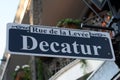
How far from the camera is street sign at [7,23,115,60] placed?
480 centimetres

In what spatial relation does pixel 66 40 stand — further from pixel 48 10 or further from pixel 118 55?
pixel 48 10

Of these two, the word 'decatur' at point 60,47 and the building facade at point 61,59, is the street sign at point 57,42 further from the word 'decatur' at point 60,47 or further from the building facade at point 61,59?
the building facade at point 61,59

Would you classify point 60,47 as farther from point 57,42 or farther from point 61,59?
point 61,59

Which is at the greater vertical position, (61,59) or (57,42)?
(57,42)

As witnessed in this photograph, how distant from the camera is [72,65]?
10258 millimetres

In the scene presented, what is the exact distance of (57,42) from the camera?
16.5ft

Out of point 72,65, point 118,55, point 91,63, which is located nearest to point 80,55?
point 118,55

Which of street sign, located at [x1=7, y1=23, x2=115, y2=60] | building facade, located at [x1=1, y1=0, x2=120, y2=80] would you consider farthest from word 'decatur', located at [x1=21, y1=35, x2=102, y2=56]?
building facade, located at [x1=1, y1=0, x2=120, y2=80]

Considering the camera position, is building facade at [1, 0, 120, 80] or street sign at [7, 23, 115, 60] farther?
building facade at [1, 0, 120, 80]

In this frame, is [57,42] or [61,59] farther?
[61,59]

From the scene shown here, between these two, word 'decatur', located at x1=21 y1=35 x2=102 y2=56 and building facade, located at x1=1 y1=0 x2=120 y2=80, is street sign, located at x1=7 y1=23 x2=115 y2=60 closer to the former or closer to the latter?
word 'decatur', located at x1=21 y1=35 x2=102 y2=56

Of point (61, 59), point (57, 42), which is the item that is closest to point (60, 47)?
point (57, 42)

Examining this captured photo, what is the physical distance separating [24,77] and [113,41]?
8.45m

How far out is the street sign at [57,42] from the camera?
4805mm
